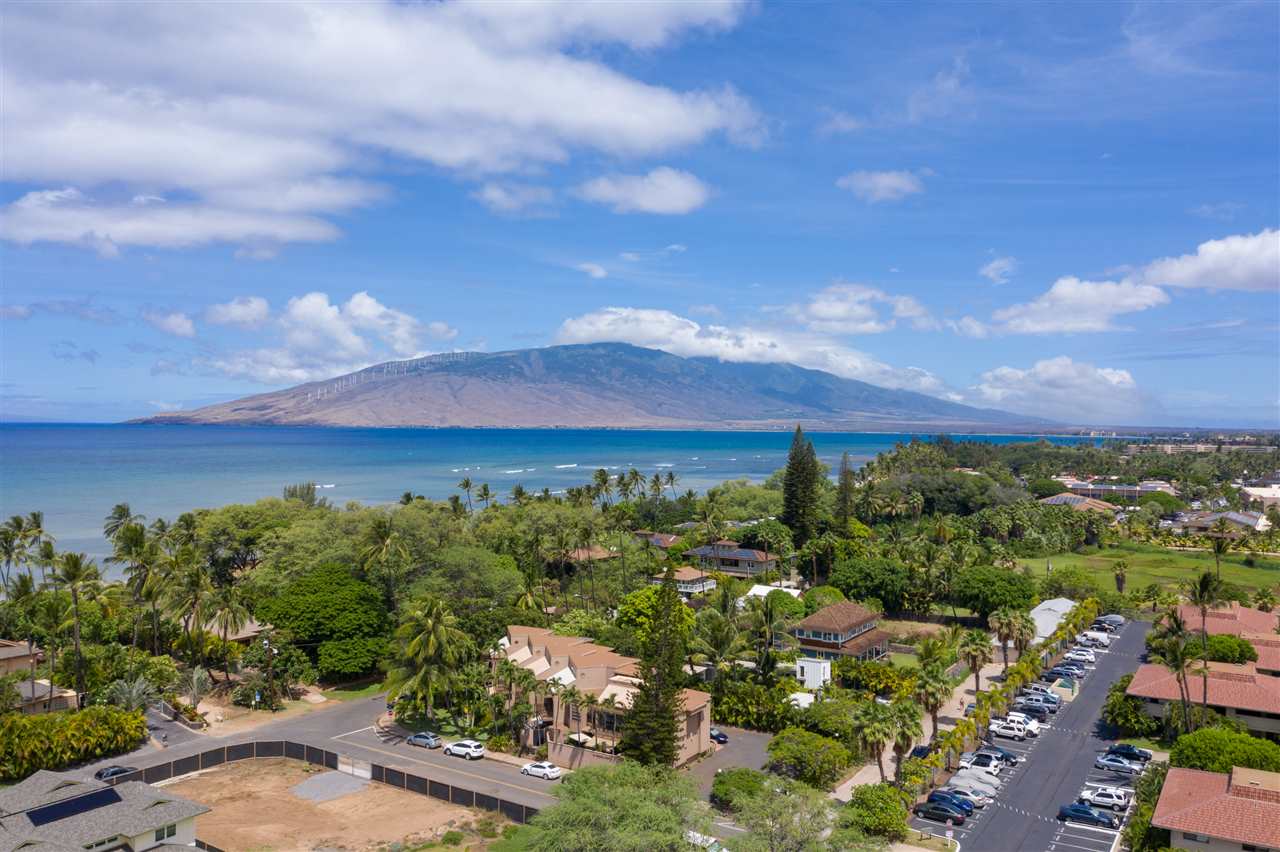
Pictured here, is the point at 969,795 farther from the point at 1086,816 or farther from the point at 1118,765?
the point at 1118,765

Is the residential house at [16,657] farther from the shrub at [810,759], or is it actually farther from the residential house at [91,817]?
the shrub at [810,759]

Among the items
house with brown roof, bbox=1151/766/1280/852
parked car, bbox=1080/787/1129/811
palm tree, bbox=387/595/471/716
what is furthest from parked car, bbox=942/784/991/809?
palm tree, bbox=387/595/471/716

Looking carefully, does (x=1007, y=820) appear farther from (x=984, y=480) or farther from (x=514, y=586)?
(x=984, y=480)

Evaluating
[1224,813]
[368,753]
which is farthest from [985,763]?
[368,753]

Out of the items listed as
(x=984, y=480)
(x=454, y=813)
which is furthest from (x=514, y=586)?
(x=984, y=480)

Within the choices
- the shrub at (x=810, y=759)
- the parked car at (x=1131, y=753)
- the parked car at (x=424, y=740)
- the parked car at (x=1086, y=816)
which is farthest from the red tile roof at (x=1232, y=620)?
the parked car at (x=424, y=740)
